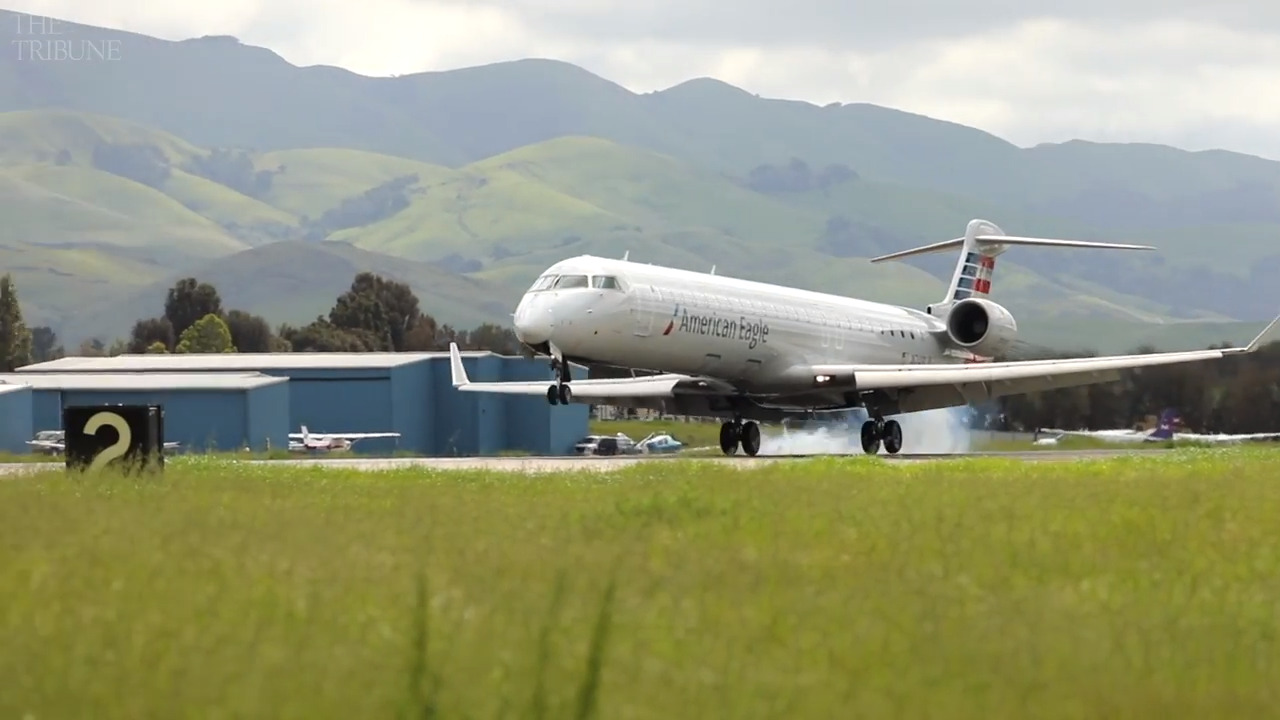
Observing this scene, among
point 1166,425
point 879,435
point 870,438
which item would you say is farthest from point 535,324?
point 1166,425

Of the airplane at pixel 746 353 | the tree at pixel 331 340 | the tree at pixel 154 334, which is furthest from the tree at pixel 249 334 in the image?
the airplane at pixel 746 353

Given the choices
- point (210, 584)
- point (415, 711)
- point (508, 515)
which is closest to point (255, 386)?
point (508, 515)

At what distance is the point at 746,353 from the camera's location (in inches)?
1463

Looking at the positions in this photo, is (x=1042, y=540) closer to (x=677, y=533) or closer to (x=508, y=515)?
(x=677, y=533)

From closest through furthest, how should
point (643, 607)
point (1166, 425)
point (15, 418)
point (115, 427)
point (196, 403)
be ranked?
point (643, 607) < point (115, 427) < point (1166, 425) < point (196, 403) < point (15, 418)

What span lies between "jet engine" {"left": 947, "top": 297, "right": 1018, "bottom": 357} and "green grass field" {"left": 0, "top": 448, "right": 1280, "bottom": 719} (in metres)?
27.1

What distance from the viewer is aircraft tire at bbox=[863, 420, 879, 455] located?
39875 millimetres

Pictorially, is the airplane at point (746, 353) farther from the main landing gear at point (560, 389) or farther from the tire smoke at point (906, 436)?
the tire smoke at point (906, 436)

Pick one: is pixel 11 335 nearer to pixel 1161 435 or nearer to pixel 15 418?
pixel 15 418

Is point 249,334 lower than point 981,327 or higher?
higher

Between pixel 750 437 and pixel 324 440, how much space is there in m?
25.8

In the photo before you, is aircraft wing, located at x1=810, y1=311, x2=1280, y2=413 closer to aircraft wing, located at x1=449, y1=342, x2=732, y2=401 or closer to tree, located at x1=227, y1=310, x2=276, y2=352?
aircraft wing, located at x1=449, y1=342, x2=732, y2=401

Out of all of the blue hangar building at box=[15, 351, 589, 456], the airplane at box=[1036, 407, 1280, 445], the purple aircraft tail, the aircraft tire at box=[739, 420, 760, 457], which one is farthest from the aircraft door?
the blue hangar building at box=[15, 351, 589, 456]

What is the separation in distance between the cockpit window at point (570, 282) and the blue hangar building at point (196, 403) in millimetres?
23730
